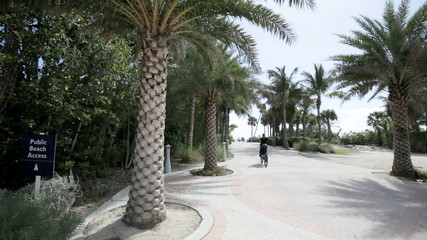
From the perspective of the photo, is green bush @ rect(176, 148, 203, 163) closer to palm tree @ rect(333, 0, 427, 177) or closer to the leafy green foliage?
the leafy green foliage

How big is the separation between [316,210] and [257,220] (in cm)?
173

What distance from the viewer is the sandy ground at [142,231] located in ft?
14.2

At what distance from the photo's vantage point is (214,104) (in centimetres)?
1174

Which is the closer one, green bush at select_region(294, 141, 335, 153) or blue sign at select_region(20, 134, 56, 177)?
blue sign at select_region(20, 134, 56, 177)

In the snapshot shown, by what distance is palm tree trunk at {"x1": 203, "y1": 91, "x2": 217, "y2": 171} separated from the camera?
434 inches

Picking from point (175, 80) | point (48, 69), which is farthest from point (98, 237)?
point (175, 80)

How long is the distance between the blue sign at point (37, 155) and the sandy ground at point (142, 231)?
1.42 m

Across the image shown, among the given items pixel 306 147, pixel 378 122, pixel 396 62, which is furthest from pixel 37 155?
pixel 378 122

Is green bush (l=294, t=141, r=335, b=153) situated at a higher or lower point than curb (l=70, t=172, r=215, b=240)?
higher

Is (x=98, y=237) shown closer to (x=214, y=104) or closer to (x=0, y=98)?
(x=0, y=98)

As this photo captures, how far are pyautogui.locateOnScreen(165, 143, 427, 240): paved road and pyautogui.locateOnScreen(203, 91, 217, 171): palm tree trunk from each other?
1.19 meters

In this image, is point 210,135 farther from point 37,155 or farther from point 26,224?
point 26,224

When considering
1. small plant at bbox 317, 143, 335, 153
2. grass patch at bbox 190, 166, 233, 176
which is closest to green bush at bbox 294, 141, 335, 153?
small plant at bbox 317, 143, 335, 153

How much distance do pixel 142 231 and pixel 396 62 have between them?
1198cm
